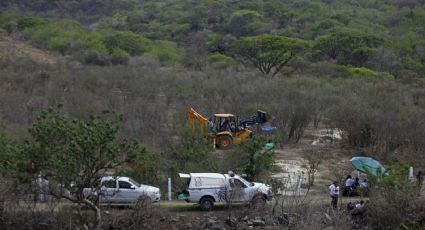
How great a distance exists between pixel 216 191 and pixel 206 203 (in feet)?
1.90

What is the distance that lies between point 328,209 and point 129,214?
6668 mm

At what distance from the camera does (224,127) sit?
31.3 m

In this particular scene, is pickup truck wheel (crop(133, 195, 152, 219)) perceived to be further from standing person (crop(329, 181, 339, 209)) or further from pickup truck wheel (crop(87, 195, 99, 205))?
standing person (crop(329, 181, 339, 209))

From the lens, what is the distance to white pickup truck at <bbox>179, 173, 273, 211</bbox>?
68.0ft

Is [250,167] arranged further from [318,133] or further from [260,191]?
[318,133]

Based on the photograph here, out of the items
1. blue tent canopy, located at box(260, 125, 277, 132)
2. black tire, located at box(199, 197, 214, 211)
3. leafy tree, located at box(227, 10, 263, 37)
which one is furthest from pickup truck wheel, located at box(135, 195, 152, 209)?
leafy tree, located at box(227, 10, 263, 37)

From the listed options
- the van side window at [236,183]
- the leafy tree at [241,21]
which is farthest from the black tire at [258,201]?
the leafy tree at [241,21]

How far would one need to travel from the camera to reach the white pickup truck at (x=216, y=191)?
20719 mm

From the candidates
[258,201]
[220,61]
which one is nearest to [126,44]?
[220,61]

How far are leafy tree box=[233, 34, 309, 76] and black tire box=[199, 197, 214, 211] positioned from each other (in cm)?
3549

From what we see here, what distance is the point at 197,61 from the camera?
5728 centimetres

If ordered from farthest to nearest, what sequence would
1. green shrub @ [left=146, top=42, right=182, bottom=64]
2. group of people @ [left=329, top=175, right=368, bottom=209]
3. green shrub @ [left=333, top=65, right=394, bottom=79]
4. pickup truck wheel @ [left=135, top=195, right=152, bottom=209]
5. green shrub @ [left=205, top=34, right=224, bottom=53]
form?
green shrub @ [left=205, top=34, right=224, bottom=53] < green shrub @ [left=146, top=42, right=182, bottom=64] < green shrub @ [left=333, top=65, right=394, bottom=79] < group of people @ [left=329, top=175, right=368, bottom=209] < pickup truck wheel @ [left=135, top=195, right=152, bottom=209]

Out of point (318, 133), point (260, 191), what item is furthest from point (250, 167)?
point (318, 133)

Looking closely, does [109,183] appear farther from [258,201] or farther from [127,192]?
[258,201]
